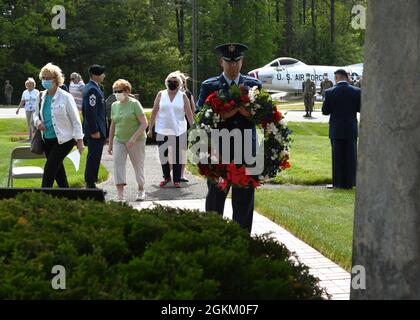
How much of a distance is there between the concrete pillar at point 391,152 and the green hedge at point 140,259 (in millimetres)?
368

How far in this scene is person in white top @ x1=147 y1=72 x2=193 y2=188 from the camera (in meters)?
10.6

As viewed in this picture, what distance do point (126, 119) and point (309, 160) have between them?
6864mm

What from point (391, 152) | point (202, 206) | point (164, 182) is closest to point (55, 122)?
point (202, 206)

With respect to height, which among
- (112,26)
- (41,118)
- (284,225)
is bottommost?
(284,225)

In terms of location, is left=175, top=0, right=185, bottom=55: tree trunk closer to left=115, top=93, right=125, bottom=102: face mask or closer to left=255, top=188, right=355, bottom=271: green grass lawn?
left=255, top=188, right=355, bottom=271: green grass lawn

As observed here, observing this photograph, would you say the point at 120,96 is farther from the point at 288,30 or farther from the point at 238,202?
the point at 288,30

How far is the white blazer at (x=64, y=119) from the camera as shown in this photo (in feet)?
26.5

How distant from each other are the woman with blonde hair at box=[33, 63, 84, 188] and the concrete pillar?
554 cm

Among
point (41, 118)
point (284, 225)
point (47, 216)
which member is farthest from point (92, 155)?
point (47, 216)

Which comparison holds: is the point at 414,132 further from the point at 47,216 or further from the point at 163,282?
the point at 47,216

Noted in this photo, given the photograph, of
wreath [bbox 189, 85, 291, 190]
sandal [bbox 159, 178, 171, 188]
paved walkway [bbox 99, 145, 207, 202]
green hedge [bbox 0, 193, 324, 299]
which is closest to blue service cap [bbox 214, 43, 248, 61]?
wreath [bbox 189, 85, 291, 190]

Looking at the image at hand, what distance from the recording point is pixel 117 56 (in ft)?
158

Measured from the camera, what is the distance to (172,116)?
10.7 metres

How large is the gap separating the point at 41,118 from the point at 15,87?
42421 millimetres
